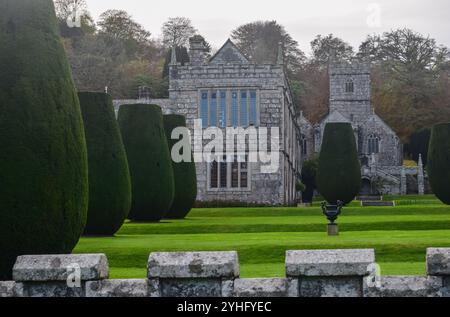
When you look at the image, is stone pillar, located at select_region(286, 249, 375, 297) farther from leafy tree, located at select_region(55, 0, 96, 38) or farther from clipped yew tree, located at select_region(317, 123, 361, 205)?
leafy tree, located at select_region(55, 0, 96, 38)

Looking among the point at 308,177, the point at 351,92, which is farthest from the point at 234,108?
the point at 351,92

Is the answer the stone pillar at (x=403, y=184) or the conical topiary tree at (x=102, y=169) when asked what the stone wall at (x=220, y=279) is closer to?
the conical topiary tree at (x=102, y=169)

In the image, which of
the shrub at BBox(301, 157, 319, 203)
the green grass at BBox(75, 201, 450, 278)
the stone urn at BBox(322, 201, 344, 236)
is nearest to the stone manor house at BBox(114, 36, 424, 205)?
the green grass at BBox(75, 201, 450, 278)

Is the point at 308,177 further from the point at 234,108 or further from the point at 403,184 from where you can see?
the point at 234,108

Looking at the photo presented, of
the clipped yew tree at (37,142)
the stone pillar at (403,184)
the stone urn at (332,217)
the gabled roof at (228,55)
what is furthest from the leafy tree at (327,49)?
the clipped yew tree at (37,142)

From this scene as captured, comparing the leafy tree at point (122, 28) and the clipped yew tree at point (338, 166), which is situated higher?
the leafy tree at point (122, 28)

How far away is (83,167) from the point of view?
1574 cm

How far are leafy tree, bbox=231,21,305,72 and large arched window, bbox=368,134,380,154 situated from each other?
27429 mm

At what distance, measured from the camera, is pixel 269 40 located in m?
105

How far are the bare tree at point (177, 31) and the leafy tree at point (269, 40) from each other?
20.4 feet

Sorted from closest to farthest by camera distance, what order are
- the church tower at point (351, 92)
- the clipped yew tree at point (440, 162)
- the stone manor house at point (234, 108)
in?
the clipped yew tree at point (440, 162), the stone manor house at point (234, 108), the church tower at point (351, 92)

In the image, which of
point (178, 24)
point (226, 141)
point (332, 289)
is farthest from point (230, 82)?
point (178, 24)

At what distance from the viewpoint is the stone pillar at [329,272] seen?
35.4 ft

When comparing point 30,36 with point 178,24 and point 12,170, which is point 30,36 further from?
point 178,24
